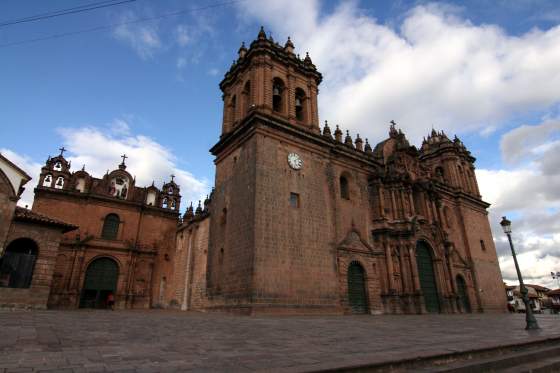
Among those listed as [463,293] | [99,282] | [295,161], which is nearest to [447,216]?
[463,293]

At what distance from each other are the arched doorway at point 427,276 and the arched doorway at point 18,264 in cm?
2078

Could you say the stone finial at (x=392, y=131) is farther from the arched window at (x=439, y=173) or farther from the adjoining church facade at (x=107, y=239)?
the adjoining church facade at (x=107, y=239)

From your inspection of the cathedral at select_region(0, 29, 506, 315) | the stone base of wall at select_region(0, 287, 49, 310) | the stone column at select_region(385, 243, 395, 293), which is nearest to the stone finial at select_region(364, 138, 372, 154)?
the cathedral at select_region(0, 29, 506, 315)

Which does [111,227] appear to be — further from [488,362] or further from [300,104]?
[488,362]

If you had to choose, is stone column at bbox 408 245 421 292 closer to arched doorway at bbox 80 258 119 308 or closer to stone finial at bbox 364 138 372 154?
stone finial at bbox 364 138 372 154

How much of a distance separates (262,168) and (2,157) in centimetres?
1181

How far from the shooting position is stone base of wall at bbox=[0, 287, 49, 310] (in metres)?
14.5

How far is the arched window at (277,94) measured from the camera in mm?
19891

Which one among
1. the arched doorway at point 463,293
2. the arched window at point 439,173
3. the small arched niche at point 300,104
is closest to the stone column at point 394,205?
the small arched niche at point 300,104

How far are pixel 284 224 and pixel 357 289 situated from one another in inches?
237

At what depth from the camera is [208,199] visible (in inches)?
1121

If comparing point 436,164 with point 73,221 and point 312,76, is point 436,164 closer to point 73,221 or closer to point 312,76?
point 312,76

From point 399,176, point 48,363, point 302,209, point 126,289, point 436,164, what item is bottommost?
point 48,363

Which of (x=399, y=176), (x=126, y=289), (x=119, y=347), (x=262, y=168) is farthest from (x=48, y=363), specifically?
(x=126, y=289)
